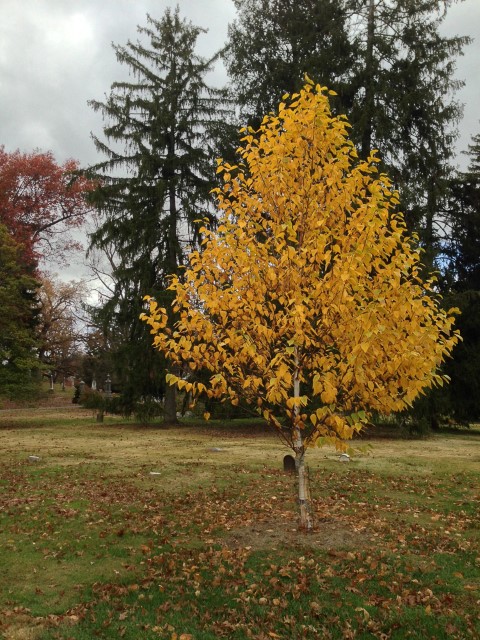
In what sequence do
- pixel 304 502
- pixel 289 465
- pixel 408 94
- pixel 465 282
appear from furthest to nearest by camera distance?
pixel 465 282, pixel 408 94, pixel 289 465, pixel 304 502

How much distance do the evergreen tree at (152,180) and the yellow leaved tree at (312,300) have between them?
15658 millimetres

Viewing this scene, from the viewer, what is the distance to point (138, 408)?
2200 centimetres

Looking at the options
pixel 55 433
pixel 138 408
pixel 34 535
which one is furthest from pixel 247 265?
pixel 138 408

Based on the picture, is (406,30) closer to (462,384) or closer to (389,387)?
(462,384)

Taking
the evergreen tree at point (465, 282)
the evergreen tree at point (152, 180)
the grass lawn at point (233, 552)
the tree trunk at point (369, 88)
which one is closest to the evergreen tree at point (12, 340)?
the evergreen tree at point (152, 180)

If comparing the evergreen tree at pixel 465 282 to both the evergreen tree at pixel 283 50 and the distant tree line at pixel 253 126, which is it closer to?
the distant tree line at pixel 253 126

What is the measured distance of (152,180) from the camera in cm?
2273

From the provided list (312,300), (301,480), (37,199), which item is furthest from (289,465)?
(37,199)

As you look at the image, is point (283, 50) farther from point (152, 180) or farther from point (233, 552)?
point (233, 552)

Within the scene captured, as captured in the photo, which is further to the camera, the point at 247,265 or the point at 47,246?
the point at 47,246

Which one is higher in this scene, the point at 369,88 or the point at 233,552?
the point at 369,88

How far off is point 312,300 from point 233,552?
2.95 metres

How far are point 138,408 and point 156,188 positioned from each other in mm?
8823

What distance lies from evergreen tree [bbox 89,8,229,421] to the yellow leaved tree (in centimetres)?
1566
